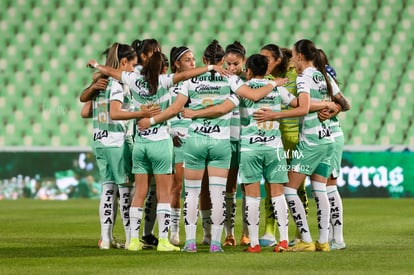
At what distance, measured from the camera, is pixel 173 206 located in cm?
1034

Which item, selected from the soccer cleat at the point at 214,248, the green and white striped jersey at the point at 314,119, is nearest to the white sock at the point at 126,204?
the soccer cleat at the point at 214,248

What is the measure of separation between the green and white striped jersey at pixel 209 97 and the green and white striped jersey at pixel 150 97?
0.79 feet

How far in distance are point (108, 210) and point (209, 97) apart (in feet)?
5.12

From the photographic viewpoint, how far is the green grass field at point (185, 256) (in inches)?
309

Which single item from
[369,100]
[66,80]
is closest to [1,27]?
[66,80]

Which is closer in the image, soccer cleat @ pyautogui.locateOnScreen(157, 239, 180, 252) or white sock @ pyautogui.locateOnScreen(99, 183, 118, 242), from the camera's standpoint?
soccer cleat @ pyautogui.locateOnScreen(157, 239, 180, 252)

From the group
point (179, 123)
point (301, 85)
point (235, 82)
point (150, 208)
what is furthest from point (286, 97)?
point (150, 208)

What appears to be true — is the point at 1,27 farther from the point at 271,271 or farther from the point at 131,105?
the point at 271,271

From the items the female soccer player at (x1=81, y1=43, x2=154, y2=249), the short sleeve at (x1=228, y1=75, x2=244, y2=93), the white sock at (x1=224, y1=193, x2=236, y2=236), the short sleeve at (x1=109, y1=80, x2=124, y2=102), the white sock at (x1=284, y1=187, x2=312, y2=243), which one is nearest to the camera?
the short sleeve at (x1=228, y1=75, x2=244, y2=93)

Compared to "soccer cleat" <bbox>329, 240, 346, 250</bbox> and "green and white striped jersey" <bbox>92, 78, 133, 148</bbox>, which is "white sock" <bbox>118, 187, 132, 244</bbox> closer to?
"green and white striped jersey" <bbox>92, 78, 133, 148</bbox>

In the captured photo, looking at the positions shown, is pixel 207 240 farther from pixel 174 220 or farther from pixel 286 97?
pixel 286 97

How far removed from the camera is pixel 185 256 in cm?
877

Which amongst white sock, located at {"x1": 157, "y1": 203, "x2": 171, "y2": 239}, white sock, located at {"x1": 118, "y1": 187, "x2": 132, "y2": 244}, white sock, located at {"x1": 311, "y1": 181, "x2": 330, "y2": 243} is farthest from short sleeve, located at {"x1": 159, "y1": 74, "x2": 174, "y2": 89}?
white sock, located at {"x1": 311, "y1": 181, "x2": 330, "y2": 243}

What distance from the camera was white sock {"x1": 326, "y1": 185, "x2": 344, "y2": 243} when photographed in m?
9.48
